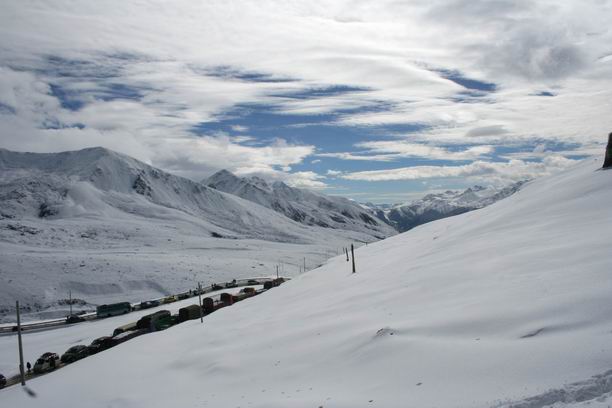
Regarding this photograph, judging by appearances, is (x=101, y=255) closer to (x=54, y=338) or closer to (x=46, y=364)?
(x=54, y=338)

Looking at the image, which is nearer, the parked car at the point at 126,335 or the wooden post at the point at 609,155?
the wooden post at the point at 609,155

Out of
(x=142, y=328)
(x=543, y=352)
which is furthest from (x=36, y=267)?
(x=543, y=352)

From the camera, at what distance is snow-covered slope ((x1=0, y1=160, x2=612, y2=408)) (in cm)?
849

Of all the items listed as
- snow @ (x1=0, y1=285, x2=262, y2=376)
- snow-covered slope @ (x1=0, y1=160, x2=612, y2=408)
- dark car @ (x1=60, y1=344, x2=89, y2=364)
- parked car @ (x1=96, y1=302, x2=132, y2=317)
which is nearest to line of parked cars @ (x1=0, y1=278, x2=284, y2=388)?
dark car @ (x1=60, y1=344, x2=89, y2=364)

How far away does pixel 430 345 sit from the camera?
10.9 meters

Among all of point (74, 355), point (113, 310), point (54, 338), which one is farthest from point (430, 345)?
point (113, 310)

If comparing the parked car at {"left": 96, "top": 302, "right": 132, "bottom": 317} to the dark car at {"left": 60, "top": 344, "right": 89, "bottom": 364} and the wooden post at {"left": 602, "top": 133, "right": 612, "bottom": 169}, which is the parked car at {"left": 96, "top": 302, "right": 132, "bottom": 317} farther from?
the wooden post at {"left": 602, "top": 133, "right": 612, "bottom": 169}

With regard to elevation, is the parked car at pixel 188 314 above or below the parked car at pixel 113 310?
above

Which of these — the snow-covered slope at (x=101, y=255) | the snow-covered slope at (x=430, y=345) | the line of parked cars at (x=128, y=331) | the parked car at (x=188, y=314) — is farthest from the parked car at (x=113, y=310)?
the snow-covered slope at (x=430, y=345)

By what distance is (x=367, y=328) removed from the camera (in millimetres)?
14352

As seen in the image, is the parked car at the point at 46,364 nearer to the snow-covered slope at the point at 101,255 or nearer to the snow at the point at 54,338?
the snow at the point at 54,338

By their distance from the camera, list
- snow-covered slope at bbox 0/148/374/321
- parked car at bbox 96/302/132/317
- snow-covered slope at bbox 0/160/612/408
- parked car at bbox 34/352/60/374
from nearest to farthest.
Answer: snow-covered slope at bbox 0/160/612/408
parked car at bbox 34/352/60/374
parked car at bbox 96/302/132/317
snow-covered slope at bbox 0/148/374/321

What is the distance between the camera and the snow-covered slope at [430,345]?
27.9ft

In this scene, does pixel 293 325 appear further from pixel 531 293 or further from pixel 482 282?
pixel 531 293
